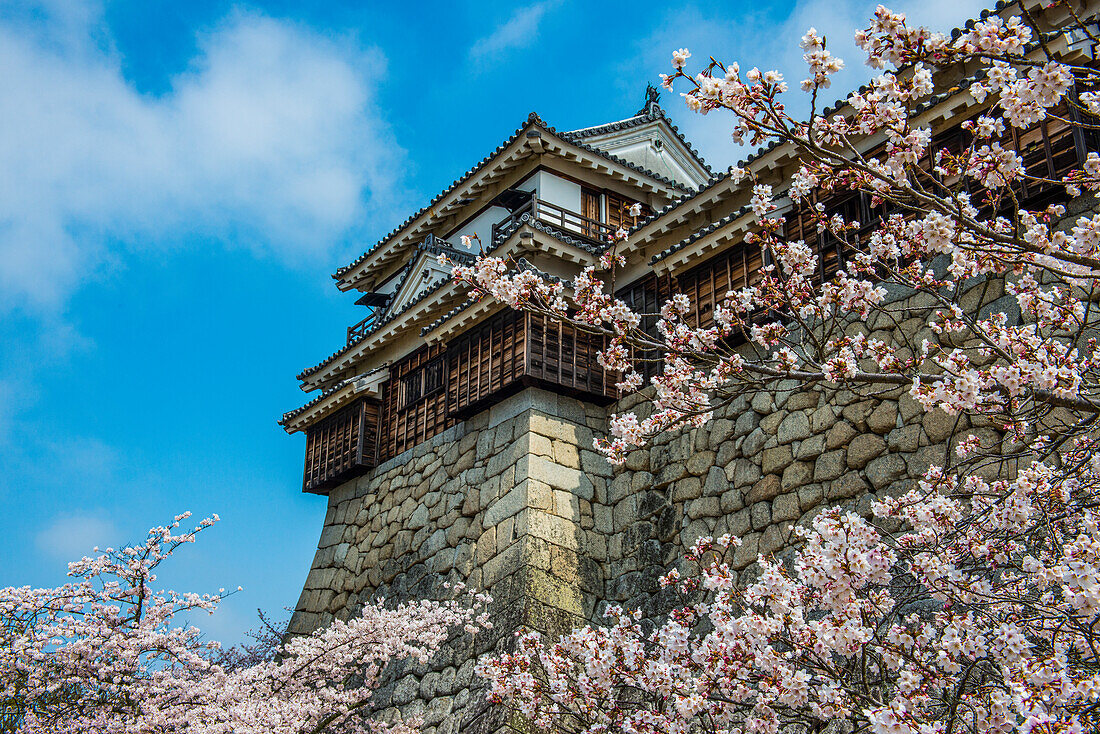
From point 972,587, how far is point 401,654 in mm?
6646

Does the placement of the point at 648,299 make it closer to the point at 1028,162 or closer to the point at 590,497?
the point at 590,497

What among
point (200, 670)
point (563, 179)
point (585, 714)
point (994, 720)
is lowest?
point (994, 720)

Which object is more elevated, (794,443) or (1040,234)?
(794,443)

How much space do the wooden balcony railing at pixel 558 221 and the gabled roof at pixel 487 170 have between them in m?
0.86

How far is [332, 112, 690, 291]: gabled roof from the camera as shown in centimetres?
1314

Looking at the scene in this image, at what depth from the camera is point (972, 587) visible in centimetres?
450

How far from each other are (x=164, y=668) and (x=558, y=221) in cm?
776

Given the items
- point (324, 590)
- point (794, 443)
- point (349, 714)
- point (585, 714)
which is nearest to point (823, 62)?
point (585, 714)

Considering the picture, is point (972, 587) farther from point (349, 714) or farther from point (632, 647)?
point (349, 714)

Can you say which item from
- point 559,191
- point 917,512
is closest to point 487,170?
point 559,191

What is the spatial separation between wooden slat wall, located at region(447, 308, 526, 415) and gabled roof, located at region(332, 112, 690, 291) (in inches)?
131

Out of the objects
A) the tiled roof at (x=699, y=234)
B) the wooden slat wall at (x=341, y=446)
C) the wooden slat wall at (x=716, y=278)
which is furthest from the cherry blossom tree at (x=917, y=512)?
the wooden slat wall at (x=341, y=446)

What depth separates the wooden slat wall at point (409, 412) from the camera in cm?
1216

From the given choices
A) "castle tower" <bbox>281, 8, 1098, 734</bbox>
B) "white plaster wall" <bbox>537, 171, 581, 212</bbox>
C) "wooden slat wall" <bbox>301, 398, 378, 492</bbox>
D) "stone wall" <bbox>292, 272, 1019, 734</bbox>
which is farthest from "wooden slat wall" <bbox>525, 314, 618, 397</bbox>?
"wooden slat wall" <bbox>301, 398, 378, 492</bbox>
